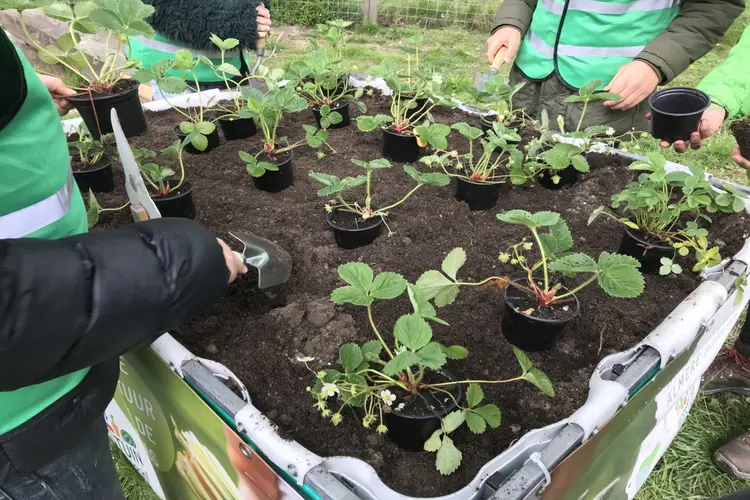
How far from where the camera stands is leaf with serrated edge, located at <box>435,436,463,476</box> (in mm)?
864

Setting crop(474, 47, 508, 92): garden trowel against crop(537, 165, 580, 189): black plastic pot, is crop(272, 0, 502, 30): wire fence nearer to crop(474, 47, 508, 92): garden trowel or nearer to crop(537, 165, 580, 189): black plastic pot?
crop(474, 47, 508, 92): garden trowel

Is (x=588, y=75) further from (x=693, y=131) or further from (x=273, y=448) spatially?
(x=273, y=448)

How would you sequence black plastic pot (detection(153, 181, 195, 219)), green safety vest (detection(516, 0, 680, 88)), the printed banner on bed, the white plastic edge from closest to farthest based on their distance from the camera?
the white plastic edge, the printed banner on bed, black plastic pot (detection(153, 181, 195, 219)), green safety vest (detection(516, 0, 680, 88))

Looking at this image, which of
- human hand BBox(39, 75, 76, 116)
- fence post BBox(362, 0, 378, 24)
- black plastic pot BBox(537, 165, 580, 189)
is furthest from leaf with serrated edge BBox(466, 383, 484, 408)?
fence post BBox(362, 0, 378, 24)

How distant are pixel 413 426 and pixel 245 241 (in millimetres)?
580

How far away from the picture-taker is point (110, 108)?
5.82 feet

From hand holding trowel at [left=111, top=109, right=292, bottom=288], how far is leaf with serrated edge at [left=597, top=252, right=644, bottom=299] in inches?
27.9

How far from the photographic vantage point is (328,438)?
94 cm

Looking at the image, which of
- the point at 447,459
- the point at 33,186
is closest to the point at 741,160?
the point at 447,459

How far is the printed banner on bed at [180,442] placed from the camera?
0.94 meters

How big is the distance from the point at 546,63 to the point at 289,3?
4758 mm

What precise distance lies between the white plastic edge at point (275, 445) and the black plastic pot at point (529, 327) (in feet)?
1.62

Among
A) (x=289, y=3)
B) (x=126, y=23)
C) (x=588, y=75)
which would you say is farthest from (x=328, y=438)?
(x=289, y=3)

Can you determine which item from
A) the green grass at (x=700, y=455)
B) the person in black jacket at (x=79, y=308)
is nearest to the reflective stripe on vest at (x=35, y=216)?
the person in black jacket at (x=79, y=308)
